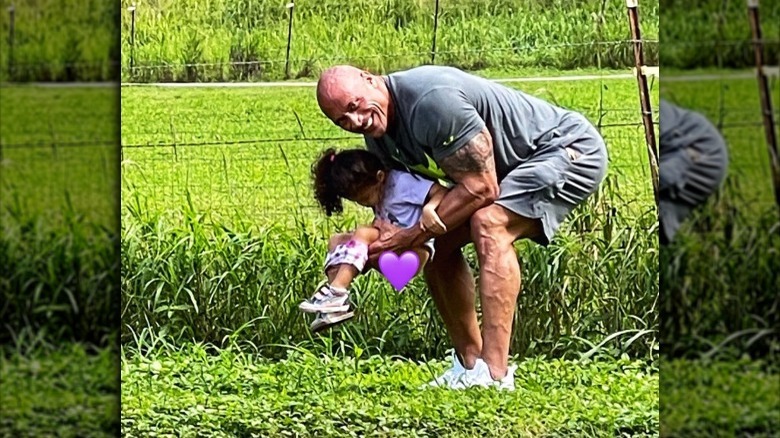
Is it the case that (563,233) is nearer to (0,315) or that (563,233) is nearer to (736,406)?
(736,406)

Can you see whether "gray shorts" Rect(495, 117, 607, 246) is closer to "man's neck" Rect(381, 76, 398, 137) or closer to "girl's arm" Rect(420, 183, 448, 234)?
"girl's arm" Rect(420, 183, 448, 234)

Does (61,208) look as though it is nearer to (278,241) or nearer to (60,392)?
(60,392)

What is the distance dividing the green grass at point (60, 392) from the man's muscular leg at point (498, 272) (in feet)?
8.17

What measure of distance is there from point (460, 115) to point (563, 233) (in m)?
0.71

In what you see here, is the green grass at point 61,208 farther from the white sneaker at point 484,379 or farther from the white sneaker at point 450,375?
the white sneaker at point 484,379

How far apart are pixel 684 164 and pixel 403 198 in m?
1.28

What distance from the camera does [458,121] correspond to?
5348mm

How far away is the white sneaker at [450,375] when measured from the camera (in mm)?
5582

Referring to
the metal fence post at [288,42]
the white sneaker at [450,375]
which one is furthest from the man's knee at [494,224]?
the metal fence post at [288,42]

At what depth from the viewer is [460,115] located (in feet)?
17.5

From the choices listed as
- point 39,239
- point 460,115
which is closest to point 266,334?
point 460,115

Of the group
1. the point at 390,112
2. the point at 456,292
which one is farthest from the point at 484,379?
the point at 390,112

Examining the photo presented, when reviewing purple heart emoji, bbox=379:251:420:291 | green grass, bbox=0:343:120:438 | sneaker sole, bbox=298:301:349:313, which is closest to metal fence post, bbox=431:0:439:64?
purple heart emoji, bbox=379:251:420:291

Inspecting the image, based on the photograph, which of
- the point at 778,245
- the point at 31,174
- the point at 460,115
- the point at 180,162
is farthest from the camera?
the point at 31,174
